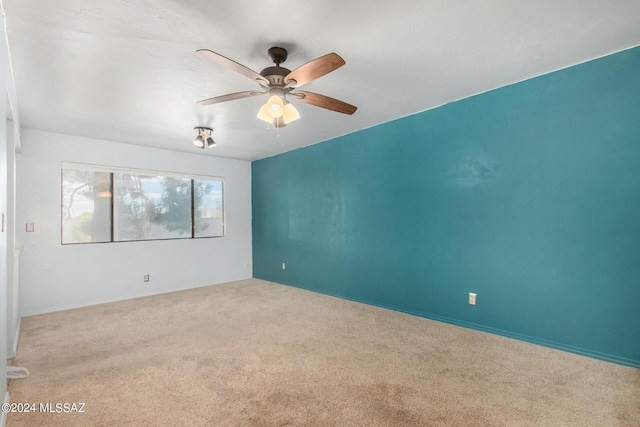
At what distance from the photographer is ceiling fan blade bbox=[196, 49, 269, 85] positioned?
1.75 m

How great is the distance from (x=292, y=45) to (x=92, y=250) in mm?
4234

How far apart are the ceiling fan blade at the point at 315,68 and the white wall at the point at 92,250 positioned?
12.6ft

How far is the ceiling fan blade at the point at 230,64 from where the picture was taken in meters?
1.75

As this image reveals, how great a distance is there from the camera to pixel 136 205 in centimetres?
489

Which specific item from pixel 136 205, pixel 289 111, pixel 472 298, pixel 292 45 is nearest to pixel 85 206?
pixel 136 205

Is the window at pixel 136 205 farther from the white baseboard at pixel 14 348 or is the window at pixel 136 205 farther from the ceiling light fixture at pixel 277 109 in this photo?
the ceiling light fixture at pixel 277 109

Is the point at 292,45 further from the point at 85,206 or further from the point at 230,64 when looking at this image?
the point at 85,206

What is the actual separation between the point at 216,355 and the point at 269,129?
2.91 meters

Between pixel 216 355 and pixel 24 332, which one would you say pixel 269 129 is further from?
pixel 24 332

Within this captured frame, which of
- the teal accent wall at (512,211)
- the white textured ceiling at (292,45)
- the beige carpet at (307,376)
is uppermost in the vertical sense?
the white textured ceiling at (292,45)

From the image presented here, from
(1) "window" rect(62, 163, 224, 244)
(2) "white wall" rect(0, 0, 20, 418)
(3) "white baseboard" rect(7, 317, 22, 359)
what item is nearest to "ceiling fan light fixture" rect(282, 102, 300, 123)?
(2) "white wall" rect(0, 0, 20, 418)

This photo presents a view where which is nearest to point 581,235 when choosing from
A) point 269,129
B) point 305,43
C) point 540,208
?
point 540,208

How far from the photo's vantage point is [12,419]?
1.83 m

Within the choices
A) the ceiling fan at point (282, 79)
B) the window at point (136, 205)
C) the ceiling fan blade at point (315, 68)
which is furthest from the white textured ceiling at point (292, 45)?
the window at point (136, 205)
